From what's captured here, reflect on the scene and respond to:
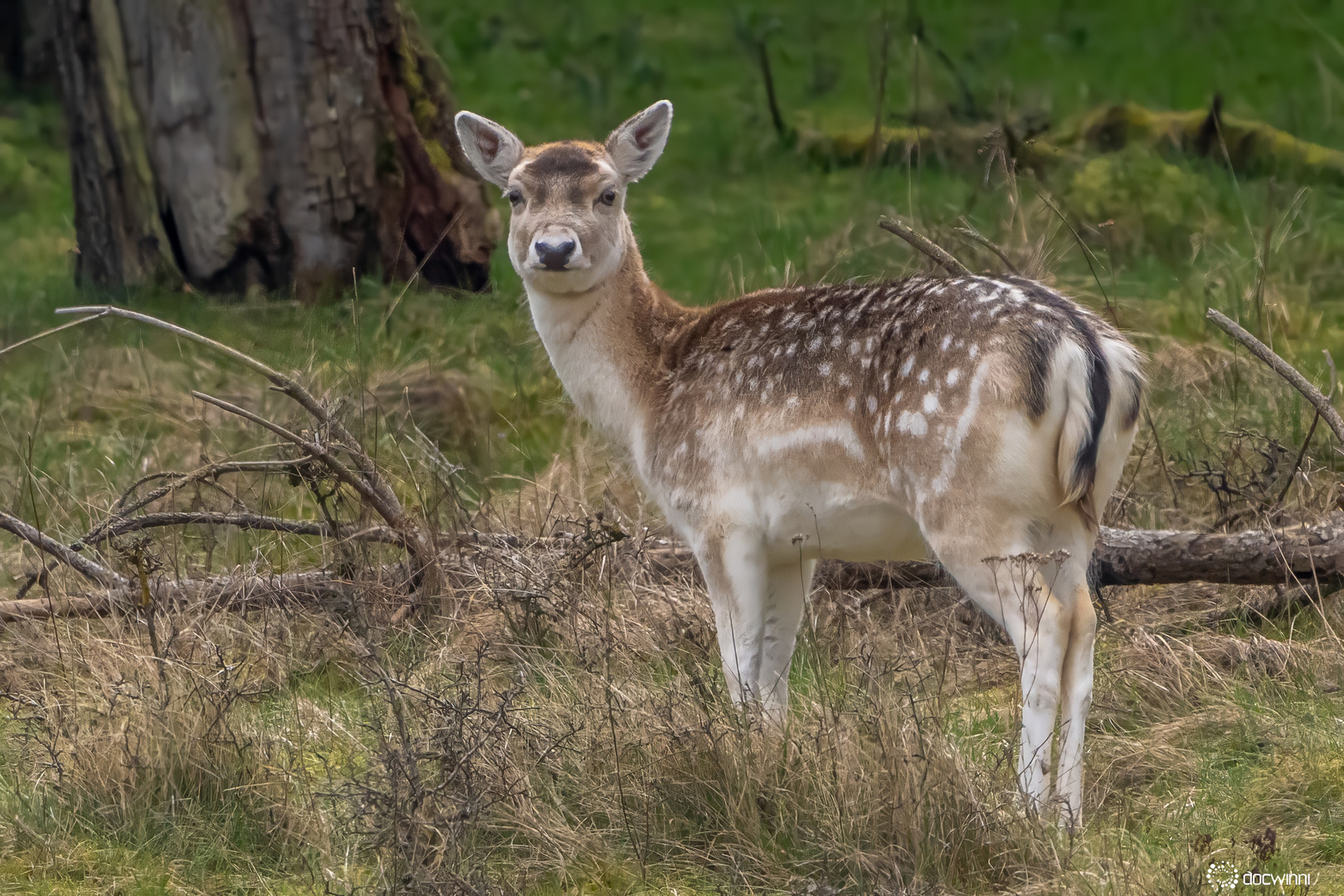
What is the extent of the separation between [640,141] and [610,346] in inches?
27.6

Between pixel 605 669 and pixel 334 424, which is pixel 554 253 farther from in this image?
pixel 605 669

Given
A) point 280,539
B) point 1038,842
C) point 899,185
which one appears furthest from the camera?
point 899,185

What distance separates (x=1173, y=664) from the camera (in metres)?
5.02

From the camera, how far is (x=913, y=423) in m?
4.21

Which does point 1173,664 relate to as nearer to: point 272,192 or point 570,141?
point 570,141

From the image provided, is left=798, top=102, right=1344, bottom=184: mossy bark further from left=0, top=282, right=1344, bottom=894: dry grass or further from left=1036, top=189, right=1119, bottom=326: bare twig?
left=0, top=282, right=1344, bottom=894: dry grass

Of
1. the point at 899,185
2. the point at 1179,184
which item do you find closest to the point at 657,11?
the point at 899,185

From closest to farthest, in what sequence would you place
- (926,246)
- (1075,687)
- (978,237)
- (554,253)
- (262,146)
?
(1075,687) < (554,253) < (926,246) < (978,237) < (262,146)

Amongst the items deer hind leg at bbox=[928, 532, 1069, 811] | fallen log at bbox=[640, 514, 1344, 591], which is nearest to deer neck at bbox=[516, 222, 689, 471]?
deer hind leg at bbox=[928, 532, 1069, 811]

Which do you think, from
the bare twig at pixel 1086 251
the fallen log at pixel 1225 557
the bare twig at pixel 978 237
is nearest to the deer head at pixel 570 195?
the bare twig at pixel 978 237

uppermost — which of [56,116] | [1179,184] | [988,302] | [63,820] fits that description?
[988,302]

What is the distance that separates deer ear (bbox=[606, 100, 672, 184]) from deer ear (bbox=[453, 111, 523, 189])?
0.99 ft

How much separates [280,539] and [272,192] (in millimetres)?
3503

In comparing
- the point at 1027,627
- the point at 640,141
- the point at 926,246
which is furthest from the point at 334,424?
the point at 1027,627
